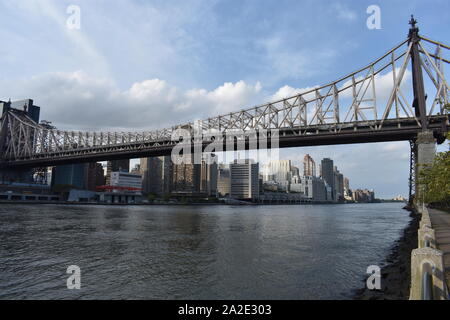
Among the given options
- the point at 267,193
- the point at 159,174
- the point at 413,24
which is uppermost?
the point at 413,24

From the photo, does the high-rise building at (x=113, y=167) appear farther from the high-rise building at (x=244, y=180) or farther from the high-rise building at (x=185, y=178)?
the high-rise building at (x=244, y=180)

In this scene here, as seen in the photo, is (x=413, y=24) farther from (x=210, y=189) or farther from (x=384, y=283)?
(x=210, y=189)

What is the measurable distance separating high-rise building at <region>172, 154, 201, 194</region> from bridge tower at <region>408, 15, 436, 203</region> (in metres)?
130

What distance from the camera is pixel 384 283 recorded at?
10992 millimetres

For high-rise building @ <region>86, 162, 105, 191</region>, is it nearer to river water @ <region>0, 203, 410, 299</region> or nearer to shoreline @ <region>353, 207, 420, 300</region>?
river water @ <region>0, 203, 410, 299</region>

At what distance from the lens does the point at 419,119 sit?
127 ft

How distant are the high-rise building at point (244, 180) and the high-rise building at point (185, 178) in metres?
24.8

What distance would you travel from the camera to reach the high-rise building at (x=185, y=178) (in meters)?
167

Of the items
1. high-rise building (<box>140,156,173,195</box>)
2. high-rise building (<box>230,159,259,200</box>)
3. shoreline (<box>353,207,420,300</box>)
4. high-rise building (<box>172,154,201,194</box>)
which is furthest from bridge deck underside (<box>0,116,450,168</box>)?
high-rise building (<box>140,156,173,195</box>)

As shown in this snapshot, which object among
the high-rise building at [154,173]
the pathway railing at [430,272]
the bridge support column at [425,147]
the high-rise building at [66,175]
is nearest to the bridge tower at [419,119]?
the bridge support column at [425,147]

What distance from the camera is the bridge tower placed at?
35031 mm

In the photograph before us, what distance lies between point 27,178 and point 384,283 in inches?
4550
